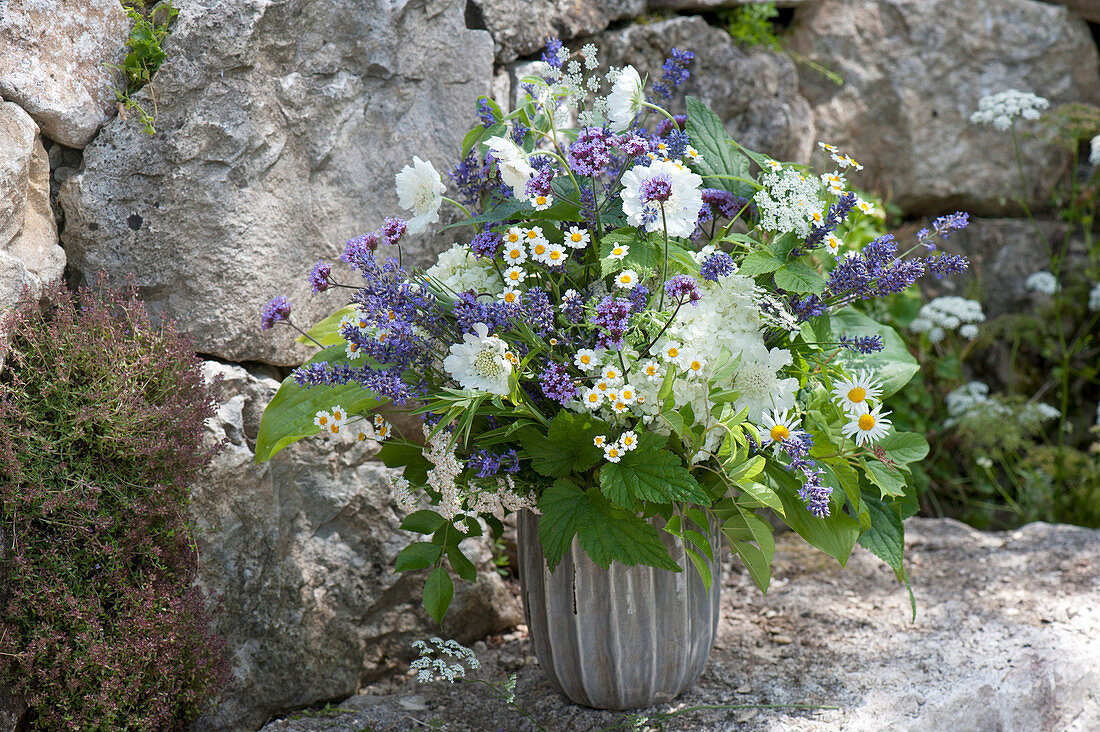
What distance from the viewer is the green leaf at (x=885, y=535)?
1577 millimetres

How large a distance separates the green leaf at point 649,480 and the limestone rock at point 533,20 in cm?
125

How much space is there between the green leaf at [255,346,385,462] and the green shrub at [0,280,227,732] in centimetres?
11

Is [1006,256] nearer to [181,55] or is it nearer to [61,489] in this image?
[181,55]

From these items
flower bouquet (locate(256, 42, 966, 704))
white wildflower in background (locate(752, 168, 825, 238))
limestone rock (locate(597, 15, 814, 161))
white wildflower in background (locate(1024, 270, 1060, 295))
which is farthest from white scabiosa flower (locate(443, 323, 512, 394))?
white wildflower in background (locate(1024, 270, 1060, 295))

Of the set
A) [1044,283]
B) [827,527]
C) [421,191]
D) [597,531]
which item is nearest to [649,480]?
[597,531]

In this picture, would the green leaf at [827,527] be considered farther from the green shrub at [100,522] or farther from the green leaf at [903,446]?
the green shrub at [100,522]

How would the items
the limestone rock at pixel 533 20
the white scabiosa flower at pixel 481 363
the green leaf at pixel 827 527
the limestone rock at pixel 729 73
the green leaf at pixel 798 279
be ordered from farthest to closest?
the limestone rock at pixel 729 73 → the limestone rock at pixel 533 20 → the green leaf at pixel 827 527 → the green leaf at pixel 798 279 → the white scabiosa flower at pixel 481 363

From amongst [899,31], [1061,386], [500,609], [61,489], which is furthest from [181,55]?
[1061,386]

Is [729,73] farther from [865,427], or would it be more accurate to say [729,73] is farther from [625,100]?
[865,427]

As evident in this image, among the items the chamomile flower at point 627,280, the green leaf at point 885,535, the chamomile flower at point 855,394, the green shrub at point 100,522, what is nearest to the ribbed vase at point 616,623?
the green leaf at point 885,535

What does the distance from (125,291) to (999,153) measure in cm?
295

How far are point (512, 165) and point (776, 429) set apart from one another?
1.95ft

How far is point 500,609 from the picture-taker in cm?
217

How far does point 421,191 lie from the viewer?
57.4 inches
